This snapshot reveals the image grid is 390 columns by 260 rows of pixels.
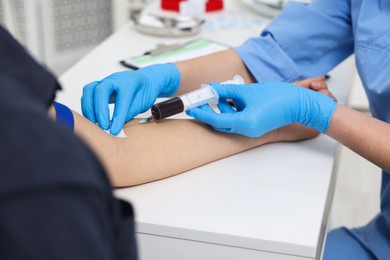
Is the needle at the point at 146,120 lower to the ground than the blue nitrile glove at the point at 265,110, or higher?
lower

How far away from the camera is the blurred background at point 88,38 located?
2.17 metres

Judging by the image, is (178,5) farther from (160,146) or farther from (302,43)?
(160,146)

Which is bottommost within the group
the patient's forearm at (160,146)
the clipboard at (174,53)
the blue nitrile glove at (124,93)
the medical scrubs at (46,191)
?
the clipboard at (174,53)

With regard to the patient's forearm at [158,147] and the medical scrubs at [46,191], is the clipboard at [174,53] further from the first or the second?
the medical scrubs at [46,191]

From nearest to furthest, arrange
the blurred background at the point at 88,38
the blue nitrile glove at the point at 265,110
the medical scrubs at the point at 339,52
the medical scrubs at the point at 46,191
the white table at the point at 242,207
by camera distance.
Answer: the medical scrubs at the point at 46,191
the white table at the point at 242,207
the blue nitrile glove at the point at 265,110
the medical scrubs at the point at 339,52
the blurred background at the point at 88,38

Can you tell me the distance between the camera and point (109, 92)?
39.4 inches

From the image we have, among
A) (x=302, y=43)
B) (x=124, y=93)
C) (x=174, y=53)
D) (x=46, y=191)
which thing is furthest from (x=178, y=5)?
(x=46, y=191)

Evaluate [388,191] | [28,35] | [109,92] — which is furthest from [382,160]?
[28,35]

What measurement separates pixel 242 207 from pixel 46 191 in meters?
0.54

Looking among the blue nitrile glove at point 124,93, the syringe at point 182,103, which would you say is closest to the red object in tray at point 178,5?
the blue nitrile glove at point 124,93

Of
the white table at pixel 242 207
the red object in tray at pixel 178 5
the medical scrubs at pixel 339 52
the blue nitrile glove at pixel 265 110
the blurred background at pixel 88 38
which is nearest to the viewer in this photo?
the white table at pixel 242 207

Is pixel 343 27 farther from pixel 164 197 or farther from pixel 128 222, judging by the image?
pixel 128 222

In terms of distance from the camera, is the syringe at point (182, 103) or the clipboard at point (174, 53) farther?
the clipboard at point (174, 53)

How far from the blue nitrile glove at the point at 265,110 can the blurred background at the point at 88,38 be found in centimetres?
114
